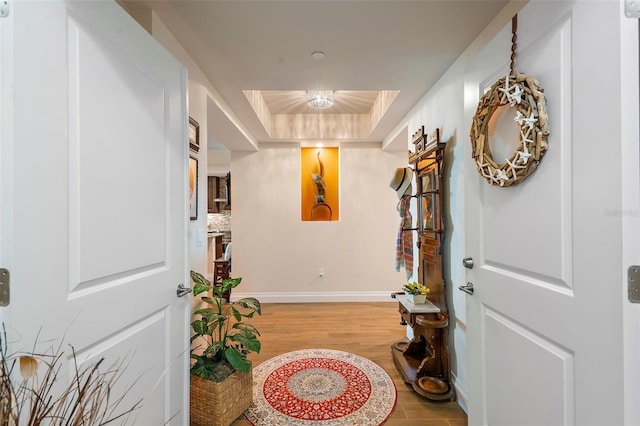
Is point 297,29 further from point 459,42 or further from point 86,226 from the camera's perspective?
point 86,226

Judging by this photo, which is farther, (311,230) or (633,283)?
(311,230)

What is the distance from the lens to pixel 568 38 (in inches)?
33.0

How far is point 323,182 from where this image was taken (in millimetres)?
4113

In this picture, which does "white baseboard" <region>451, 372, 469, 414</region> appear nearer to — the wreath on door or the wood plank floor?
the wood plank floor

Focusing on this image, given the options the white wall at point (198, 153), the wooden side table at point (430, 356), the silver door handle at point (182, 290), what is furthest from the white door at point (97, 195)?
the wooden side table at point (430, 356)

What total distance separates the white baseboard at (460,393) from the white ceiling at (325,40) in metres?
2.19

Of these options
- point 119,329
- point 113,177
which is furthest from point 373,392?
point 113,177

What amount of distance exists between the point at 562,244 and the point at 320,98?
271cm

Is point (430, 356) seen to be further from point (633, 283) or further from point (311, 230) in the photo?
point (311, 230)

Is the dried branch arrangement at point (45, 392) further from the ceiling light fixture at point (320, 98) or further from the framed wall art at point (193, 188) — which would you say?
the ceiling light fixture at point (320, 98)

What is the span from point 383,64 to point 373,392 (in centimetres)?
232

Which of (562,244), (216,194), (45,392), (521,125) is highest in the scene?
(216,194)

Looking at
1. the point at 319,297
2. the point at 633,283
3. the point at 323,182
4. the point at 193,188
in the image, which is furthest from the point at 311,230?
the point at 633,283

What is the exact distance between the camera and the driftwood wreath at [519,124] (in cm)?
92
